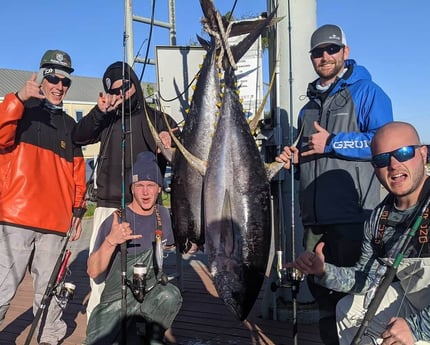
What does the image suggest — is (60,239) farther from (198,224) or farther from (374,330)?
(374,330)

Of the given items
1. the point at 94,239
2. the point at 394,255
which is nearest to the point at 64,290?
the point at 94,239

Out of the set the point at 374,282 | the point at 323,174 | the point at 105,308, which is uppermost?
the point at 323,174

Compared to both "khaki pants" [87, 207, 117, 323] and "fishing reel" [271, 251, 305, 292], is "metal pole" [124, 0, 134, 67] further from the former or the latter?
"fishing reel" [271, 251, 305, 292]

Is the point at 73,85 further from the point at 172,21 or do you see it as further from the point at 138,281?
the point at 138,281

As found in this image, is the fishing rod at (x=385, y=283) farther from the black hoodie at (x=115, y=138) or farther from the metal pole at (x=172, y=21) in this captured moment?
the metal pole at (x=172, y=21)

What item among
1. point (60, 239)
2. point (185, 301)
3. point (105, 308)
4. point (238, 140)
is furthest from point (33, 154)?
point (185, 301)

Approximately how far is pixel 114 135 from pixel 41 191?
63 cm

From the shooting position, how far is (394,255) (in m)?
1.98

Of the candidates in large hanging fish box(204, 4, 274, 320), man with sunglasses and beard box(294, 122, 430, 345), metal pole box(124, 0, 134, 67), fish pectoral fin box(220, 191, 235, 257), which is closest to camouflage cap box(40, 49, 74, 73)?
large hanging fish box(204, 4, 274, 320)

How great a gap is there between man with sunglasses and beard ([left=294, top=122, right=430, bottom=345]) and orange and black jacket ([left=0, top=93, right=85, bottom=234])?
179 cm

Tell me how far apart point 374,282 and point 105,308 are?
1512mm

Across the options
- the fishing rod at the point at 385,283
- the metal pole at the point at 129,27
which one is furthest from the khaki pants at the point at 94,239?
the metal pole at the point at 129,27

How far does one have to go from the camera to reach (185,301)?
14.3ft

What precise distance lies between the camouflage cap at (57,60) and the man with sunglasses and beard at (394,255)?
2.09 m
